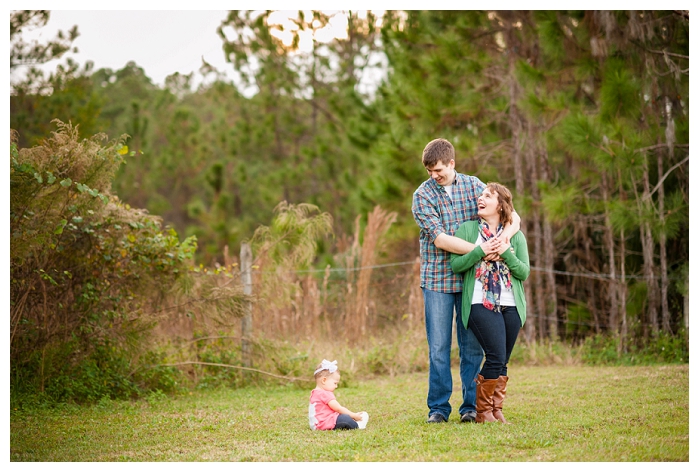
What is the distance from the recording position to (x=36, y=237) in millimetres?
4711

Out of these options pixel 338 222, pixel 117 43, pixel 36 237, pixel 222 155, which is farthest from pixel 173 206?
pixel 36 237

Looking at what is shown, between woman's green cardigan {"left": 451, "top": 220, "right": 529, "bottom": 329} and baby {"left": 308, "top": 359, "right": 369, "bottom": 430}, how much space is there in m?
0.90

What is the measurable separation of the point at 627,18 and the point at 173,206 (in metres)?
18.4

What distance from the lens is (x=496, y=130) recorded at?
1230 centimetres

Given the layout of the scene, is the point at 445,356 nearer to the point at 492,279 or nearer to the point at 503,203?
the point at 492,279

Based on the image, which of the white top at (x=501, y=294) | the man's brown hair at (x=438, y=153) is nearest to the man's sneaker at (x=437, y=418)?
the white top at (x=501, y=294)

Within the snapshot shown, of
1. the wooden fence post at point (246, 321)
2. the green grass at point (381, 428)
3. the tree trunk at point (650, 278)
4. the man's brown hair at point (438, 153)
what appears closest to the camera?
the green grass at point (381, 428)

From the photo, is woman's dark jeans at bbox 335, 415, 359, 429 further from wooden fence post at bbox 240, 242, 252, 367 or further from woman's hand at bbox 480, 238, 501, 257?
wooden fence post at bbox 240, 242, 252, 367

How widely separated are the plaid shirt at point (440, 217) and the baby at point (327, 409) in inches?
32.5

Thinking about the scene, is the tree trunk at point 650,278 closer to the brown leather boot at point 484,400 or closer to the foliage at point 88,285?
the brown leather boot at point 484,400

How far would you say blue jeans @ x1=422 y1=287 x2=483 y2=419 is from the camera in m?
4.60

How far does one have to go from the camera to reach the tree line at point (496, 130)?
8.16m

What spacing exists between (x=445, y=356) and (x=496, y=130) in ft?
27.2
